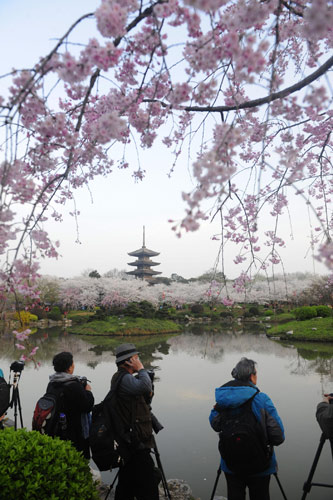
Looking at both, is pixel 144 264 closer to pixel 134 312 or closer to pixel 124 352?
pixel 134 312

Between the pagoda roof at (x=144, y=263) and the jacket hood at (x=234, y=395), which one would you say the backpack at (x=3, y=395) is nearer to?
the jacket hood at (x=234, y=395)

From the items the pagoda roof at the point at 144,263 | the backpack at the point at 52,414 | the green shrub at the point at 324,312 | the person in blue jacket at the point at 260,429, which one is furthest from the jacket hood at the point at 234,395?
the pagoda roof at the point at 144,263

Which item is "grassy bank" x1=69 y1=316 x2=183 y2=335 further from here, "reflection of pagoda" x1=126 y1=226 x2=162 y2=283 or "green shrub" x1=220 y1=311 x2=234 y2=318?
"reflection of pagoda" x1=126 y1=226 x2=162 y2=283

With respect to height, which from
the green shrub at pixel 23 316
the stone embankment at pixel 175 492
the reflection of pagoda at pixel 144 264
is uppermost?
the reflection of pagoda at pixel 144 264

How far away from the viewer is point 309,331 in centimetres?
1227

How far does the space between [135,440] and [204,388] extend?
168 inches

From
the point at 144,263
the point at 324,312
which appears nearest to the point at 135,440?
the point at 324,312

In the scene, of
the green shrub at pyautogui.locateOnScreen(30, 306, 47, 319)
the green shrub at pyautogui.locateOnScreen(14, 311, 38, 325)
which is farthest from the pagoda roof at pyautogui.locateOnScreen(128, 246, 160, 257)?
the green shrub at pyautogui.locateOnScreen(14, 311, 38, 325)

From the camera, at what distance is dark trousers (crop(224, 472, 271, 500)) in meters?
1.80

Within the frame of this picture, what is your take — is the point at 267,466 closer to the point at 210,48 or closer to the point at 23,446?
the point at 23,446

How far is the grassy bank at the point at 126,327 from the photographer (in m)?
14.9

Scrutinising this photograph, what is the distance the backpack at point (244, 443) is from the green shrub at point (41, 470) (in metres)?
0.74

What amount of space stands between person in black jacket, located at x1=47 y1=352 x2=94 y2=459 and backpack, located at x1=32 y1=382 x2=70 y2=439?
0.03 meters

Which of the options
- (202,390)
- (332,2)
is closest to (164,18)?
(332,2)
